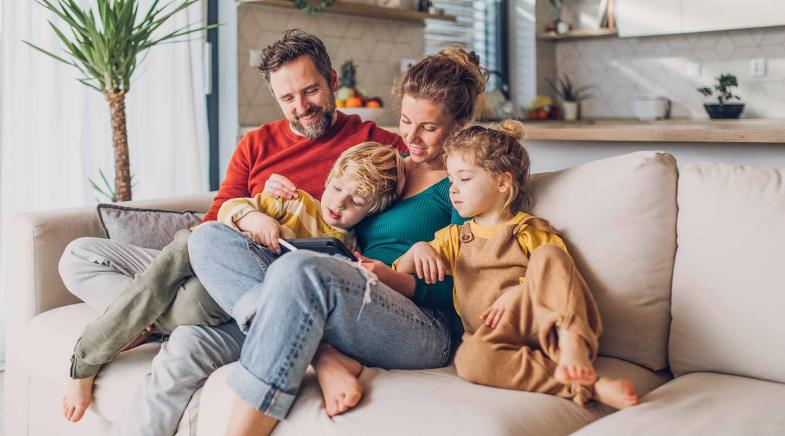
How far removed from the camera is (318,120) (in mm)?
2412

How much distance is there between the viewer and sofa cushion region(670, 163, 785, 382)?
1701mm

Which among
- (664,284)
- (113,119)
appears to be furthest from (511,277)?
(113,119)

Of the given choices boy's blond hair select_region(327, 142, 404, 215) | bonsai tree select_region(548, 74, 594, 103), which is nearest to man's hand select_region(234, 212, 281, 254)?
boy's blond hair select_region(327, 142, 404, 215)

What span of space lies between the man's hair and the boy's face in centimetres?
45

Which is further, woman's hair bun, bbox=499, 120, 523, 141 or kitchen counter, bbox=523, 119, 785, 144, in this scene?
kitchen counter, bbox=523, 119, 785, 144

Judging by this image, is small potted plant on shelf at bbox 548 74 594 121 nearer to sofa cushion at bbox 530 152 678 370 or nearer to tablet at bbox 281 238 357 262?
sofa cushion at bbox 530 152 678 370

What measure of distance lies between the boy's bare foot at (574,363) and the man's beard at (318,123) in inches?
44.7

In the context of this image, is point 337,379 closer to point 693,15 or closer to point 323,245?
point 323,245

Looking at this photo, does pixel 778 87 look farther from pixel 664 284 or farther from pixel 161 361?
pixel 161 361

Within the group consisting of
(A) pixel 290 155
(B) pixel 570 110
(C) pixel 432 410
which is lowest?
(C) pixel 432 410

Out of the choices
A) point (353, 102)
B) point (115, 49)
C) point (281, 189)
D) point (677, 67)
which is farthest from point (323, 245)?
point (677, 67)

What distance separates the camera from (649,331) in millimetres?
1837

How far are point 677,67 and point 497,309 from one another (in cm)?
374

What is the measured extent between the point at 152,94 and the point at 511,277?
94.1 inches
